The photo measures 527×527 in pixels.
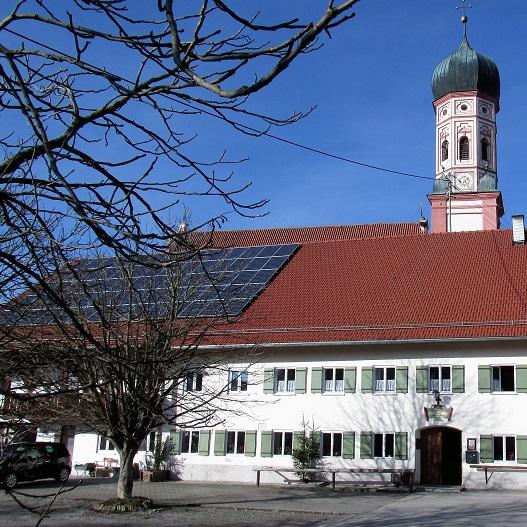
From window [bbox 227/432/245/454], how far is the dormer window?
27.7 meters

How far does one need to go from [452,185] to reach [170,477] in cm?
2698

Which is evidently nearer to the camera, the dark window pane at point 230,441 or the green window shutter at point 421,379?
the green window shutter at point 421,379

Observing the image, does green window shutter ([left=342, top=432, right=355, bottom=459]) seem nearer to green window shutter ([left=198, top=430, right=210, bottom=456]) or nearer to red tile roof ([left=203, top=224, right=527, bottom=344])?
red tile roof ([left=203, top=224, right=527, bottom=344])

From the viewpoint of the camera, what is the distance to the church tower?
152 feet

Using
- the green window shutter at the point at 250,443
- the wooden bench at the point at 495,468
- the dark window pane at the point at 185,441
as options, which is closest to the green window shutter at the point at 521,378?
the wooden bench at the point at 495,468

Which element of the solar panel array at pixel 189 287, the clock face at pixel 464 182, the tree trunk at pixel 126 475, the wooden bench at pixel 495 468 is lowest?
the tree trunk at pixel 126 475

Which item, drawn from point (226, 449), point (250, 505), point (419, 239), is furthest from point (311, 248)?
point (250, 505)

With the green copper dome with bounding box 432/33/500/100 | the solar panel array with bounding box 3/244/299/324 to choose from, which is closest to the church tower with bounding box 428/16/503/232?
the green copper dome with bounding box 432/33/500/100

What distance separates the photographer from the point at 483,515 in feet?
55.7

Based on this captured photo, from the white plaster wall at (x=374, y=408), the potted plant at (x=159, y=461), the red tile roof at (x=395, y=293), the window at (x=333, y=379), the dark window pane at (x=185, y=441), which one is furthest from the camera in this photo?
the dark window pane at (x=185, y=441)

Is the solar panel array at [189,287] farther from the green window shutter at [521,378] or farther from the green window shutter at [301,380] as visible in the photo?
the green window shutter at [521,378]

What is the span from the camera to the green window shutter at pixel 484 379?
79.9ft

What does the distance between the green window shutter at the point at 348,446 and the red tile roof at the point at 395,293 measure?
10.1ft

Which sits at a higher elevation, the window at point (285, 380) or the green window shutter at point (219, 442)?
the window at point (285, 380)
